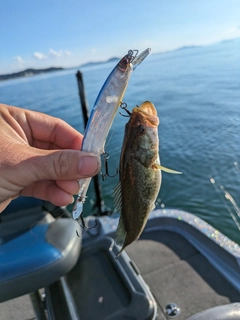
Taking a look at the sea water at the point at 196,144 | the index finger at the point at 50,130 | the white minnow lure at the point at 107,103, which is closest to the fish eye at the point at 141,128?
the white minnow lure at the point at 107,103

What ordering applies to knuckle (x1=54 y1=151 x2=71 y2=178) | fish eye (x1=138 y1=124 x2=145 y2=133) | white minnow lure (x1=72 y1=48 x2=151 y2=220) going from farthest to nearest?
fish eye (x1=138 y1=124 x2=145 y2=133) → knuckle (x1=54 y1=151 x2=71 y2=178) → white minnow lure (x1=72 y1=48 x2=151 y2=220)

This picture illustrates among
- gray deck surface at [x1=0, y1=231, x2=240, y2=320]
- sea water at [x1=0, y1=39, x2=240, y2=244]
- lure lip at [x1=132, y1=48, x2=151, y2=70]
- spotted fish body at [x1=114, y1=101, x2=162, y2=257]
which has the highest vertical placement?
lure lip at [x1=132, y1=48, x2=151, y2=70]

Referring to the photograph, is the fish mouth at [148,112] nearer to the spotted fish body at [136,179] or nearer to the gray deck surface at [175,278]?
the spotted fish body at [136,179]

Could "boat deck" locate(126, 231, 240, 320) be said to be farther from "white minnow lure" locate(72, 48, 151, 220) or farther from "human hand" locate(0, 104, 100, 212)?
"white minnow lure" locate(72, 48, 151, 220)

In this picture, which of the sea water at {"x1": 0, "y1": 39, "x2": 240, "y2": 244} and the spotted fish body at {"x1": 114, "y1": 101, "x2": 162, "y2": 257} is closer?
the spotted fish body at {"x1": 114, "y1": 101, "x2": 162, "y2": 257}

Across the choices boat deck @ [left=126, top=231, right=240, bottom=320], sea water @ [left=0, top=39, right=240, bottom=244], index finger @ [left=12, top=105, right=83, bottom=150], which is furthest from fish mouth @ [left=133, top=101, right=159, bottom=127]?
boat deck @ [left=126, top=231, right=240, bottom=320]

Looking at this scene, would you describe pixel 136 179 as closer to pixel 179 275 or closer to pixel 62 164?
pixel 62 164

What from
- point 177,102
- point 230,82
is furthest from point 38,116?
point 230,82
